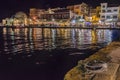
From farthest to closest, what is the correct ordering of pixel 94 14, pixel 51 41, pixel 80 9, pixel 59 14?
pixel 51 41 → pixel 59 14 → pixel 80 9 → pixel 94 14

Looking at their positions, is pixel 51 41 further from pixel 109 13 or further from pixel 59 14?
pixel 109 13

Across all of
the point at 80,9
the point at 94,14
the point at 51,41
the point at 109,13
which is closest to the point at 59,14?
the point at 80,9

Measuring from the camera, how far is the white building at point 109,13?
802 centimetres

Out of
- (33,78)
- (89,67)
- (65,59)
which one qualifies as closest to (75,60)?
(65,59)

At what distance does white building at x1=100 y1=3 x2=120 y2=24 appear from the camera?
316 inches

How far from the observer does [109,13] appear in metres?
8.40

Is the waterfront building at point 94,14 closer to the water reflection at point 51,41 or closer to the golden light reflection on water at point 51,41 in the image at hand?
the water reflection at point 51,41

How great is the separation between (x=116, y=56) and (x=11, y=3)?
4901 mm

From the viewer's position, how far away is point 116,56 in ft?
18.0

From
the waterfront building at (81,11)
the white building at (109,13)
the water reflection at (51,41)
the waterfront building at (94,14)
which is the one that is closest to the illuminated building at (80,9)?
the waterfront building at (81,11)

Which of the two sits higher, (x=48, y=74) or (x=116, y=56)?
(x=116, y=56)

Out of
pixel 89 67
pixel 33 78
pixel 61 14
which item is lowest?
pixel 33 78

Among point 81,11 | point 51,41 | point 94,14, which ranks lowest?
point 51,41

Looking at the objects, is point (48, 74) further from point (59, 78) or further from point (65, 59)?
point (65, 59)
